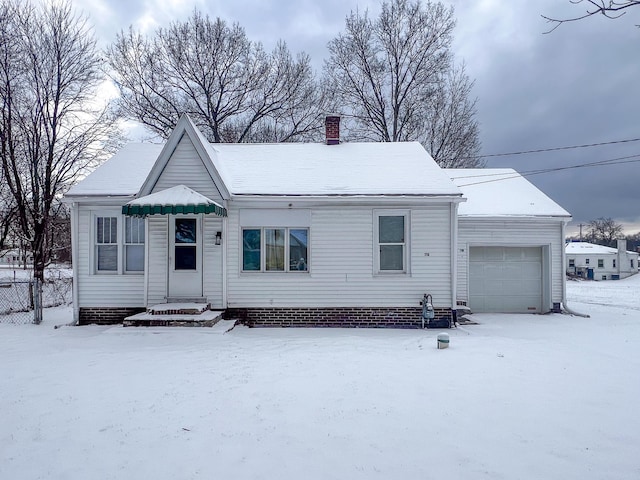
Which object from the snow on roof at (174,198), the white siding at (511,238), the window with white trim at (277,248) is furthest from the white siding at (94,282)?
the white siding at (511,238)

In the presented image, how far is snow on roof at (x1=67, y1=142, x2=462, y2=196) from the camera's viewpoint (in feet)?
35.3

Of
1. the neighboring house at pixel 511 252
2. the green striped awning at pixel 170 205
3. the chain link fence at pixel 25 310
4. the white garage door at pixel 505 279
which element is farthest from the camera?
the white garage door at pixel 505 279

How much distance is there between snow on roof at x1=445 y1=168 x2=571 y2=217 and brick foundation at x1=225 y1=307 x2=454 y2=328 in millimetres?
4228

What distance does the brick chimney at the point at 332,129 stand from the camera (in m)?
13.5

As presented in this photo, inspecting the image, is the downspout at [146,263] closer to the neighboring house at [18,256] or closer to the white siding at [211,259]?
the white siding at [211,259]

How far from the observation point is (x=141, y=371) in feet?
21.1

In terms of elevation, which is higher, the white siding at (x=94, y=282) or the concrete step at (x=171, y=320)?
the white siding at (x=94, y=282)

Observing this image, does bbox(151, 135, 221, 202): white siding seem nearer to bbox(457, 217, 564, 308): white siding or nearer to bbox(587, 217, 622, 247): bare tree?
bbox(457, 217, 564, 308): white siding

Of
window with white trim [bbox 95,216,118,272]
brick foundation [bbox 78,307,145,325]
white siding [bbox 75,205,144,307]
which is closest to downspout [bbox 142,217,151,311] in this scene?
white siding [bbox 75,205,144,307]

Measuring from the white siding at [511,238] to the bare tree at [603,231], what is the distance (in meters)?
76.6

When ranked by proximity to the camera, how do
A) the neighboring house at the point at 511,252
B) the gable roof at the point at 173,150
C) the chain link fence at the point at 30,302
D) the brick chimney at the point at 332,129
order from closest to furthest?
the gable roof at the point at 173,150, the chain link fence at the point at 30,302, the neighboring house at the point at 511,252, the brick chimney at the point at 332,129

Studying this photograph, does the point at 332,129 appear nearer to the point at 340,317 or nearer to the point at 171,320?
the point at 340,317

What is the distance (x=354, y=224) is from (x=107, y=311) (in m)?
6.94

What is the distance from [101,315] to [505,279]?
12.5 meters
